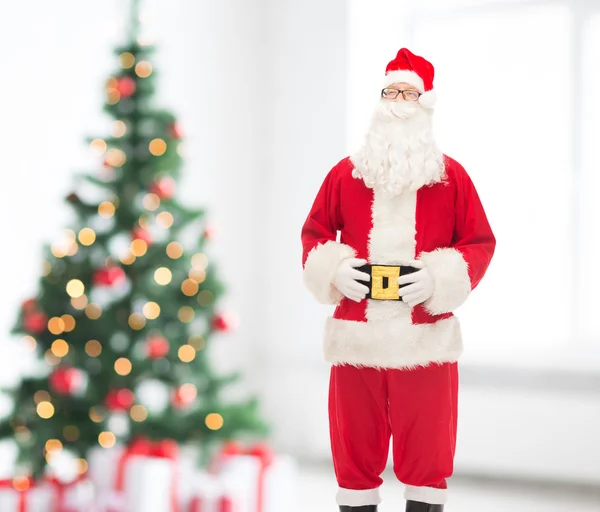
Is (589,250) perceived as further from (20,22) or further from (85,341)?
(20,22)

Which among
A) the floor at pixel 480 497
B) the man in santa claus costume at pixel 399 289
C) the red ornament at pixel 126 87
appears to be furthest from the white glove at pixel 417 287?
the floor at pixel 480 497

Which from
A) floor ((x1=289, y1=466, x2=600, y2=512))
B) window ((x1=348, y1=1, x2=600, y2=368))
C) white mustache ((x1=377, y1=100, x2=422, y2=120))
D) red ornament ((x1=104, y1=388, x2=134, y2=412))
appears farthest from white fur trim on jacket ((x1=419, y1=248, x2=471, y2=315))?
window ((x1=348, y1=1, x2=600, y2=368))

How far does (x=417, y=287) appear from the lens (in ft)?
4.11

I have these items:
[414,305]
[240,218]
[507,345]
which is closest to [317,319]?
[240,218]

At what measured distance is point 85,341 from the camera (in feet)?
8.29

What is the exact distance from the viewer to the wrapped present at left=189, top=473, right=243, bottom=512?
7.97 ft

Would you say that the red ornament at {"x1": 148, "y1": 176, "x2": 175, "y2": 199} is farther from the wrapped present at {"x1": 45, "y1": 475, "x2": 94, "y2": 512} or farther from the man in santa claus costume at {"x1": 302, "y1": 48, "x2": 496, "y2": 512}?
the man in santa claus costume at {"x1": 302, "y1": 48, "x2": 496, "y2": 512}

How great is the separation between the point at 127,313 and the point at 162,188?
0.42 metres

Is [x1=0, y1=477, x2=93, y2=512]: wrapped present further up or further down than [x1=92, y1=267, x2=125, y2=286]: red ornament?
further down

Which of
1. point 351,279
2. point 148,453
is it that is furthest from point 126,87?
point 351,279

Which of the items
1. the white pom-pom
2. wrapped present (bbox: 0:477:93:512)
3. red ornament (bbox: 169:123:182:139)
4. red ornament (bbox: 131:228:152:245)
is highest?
red ornament (bbox: 169:123:182:139)

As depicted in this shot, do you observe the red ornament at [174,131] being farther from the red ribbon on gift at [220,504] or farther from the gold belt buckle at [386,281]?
the gold belt buckle at [386,281]

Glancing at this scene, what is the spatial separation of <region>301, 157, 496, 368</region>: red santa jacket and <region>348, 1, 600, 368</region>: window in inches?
93.1

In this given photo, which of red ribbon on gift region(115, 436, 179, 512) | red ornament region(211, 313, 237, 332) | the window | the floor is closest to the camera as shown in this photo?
red ribbon on gift region(115, 436, 179, 512)
